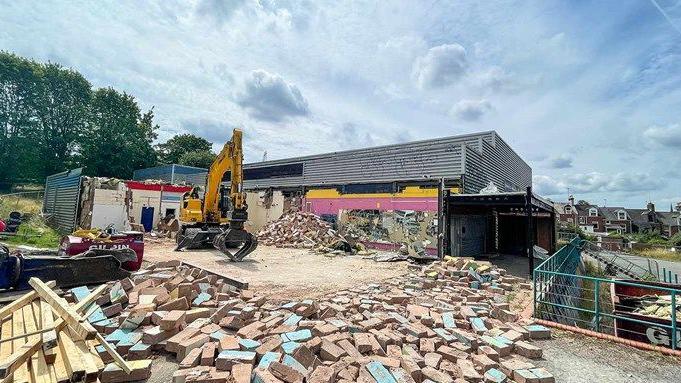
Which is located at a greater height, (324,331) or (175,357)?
(324,331)

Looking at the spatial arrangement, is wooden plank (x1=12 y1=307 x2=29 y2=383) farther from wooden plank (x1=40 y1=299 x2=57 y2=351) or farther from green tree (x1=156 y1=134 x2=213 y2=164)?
green tree (x1=156 y1=134 x2=213 y2=164)

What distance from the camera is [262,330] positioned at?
4.90 m

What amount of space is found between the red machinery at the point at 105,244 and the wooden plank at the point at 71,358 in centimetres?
469

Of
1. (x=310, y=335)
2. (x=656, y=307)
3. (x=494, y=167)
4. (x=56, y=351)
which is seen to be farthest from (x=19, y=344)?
(x=494, y=167)

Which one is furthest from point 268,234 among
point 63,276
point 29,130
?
point 29,130

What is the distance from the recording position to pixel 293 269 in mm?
Answer: 11711

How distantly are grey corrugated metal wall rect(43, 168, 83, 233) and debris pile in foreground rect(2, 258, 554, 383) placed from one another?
1858cm

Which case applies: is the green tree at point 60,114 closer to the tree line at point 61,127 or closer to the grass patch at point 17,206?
the tree line at point 61,127

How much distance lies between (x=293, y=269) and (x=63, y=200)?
812 inches

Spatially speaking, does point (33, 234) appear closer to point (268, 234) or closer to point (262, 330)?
point (268, 234)

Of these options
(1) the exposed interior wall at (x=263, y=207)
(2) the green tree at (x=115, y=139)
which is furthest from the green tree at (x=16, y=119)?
(1) the exposed interior wall at (x=263, y=207)

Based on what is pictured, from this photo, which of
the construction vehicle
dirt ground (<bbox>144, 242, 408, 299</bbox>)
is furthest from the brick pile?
dirt ground (<bbox>144, 242, 408, 299</bbox>)

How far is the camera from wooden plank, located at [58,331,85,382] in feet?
10.8

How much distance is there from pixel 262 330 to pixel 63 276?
212 inches
